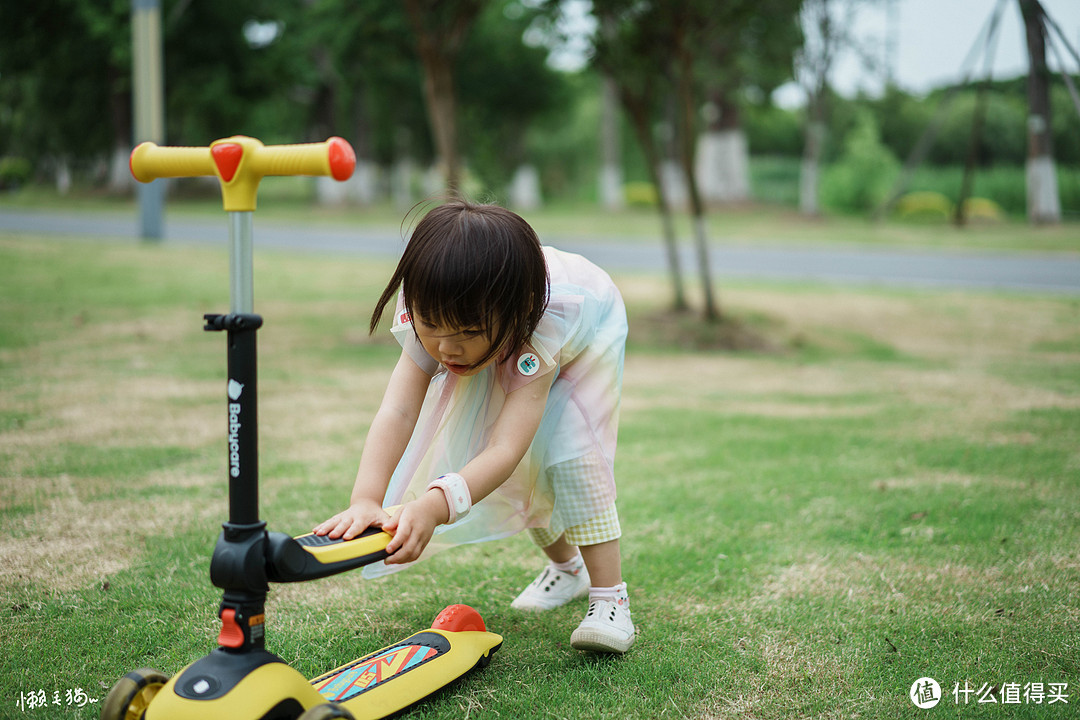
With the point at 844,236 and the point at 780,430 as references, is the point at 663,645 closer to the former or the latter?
the point at 780,430

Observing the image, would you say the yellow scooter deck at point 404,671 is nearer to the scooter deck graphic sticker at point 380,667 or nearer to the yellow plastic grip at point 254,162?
the scooter deck graphic sticker at point 380,667

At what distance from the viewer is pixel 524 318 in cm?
202

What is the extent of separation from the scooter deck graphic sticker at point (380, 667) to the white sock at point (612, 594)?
40 centimetres

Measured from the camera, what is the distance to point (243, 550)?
162 cm

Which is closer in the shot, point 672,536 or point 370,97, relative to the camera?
point 672,536

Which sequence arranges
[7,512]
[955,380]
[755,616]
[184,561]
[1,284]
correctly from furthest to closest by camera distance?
[1,284]
[955,380]
[7,512]
[184,561]
[755,616]

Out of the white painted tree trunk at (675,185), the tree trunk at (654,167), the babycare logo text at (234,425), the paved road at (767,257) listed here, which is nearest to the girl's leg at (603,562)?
the babycare logo text at (234,425)

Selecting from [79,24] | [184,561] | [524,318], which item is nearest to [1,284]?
[184,561]

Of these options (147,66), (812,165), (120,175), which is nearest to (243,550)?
(147,66)

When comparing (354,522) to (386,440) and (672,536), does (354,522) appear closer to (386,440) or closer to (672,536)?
(386,440)

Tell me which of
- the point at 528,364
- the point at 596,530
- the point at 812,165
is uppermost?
the point at 812,165

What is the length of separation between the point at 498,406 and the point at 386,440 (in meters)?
0.30

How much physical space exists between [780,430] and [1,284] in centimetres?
769

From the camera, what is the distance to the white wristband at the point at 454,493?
1.91 metres
